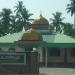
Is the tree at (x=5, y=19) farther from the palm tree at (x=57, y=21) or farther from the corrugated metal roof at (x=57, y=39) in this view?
the corrugated metal roof at (x=57, y=39)

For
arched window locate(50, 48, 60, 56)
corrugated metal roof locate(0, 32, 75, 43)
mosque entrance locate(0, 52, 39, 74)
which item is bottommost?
arched window locate(50, 48, 60, 56)

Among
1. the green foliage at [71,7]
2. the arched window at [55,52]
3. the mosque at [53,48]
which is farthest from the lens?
the green foliage at [71,7]

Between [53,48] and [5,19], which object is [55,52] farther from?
[5,19]

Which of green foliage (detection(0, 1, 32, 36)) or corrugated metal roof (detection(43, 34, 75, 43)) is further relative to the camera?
green foliage (detection(0, 1, 32, 36))

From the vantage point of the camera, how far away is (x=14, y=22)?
8356 centimetres

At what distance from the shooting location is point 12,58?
2933cm

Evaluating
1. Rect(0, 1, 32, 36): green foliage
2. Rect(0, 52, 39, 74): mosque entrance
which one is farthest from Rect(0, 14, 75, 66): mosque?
Rect(0, 1, 32, 36): green foliage

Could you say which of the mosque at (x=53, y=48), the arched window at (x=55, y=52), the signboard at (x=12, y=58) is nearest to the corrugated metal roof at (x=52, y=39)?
the mosque at (x=53, y=48)

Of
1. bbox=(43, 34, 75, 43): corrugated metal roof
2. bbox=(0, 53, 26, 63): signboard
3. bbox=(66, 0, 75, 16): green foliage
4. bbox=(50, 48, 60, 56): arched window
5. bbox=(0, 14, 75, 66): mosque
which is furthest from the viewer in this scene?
bbox=(66, 0, 75, 16): green foliage

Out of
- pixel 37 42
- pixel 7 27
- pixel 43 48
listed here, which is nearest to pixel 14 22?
pixel 7 27

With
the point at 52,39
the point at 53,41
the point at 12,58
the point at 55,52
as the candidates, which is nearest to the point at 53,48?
the point at 55,52

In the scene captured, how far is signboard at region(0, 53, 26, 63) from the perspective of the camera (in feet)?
95.9

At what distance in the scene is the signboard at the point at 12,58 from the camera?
95.9 feet

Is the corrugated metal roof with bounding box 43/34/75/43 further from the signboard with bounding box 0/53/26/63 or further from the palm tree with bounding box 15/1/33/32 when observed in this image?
the palm tree with bounding box 15/1/33/32
